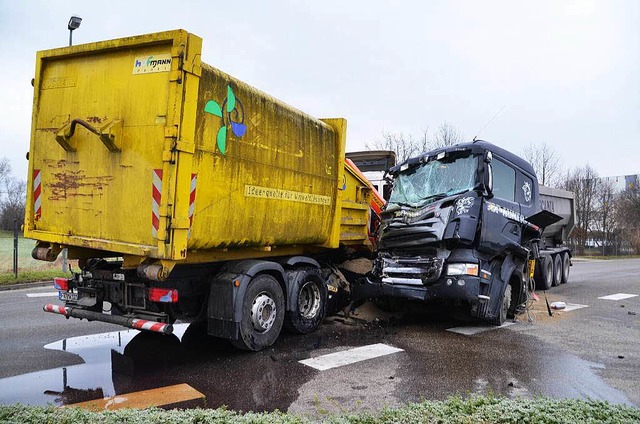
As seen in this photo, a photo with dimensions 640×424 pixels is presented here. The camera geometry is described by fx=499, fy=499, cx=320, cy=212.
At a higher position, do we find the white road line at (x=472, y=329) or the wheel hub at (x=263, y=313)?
the wheel hub at (x=263, y=313)

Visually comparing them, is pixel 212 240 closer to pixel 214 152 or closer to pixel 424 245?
pixel 214 152

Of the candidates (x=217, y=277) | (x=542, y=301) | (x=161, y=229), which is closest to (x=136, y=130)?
(x=161, y=229)

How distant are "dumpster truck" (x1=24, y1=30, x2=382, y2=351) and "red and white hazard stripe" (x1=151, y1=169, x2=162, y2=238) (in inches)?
0.6

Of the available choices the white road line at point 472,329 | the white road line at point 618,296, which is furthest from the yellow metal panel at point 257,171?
the white road line at point 618,296

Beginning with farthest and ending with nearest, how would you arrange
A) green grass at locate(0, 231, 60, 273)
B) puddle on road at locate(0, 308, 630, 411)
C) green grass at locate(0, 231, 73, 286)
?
green grass at locate(0, 231, 60, 273)
green grass at locate(0, 231, 73, 286)
puddle on road at locate(0, 308, 630, 411)

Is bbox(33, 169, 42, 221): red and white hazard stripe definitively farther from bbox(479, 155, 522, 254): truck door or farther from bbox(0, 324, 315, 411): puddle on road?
bbox(479, 155, 522, 254): truck door

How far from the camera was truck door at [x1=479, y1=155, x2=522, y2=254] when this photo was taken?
7488 millimetres

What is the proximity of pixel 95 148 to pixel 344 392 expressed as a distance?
3788mm

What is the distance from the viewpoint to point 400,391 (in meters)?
4.91

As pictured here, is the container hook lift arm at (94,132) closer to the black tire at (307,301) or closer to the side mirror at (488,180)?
the black tire at (307,301)

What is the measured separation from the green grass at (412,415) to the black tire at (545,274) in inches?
400

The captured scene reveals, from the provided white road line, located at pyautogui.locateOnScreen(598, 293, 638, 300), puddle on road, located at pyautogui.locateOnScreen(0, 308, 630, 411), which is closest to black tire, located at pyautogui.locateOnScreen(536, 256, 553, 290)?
white road line, located at pyautogui.locateOnScreen(598, 293, 638, 300)

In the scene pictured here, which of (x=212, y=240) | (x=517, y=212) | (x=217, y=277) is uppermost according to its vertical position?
(x=517, y=212)

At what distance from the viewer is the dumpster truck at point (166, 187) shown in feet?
17.0
